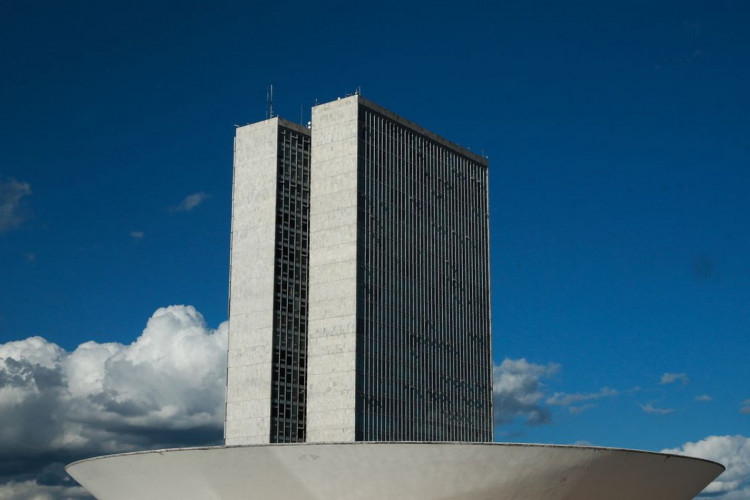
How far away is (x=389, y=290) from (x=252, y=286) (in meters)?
14.1

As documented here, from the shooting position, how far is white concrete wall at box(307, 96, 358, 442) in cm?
11331

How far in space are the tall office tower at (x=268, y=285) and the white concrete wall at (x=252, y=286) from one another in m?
0.10

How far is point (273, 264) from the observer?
117m

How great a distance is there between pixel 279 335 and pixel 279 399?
6460 mm

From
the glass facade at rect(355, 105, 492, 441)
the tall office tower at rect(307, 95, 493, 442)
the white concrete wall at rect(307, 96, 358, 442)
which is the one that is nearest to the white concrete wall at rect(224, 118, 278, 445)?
the white concrete wall at rect(307, 96, 358, 442)

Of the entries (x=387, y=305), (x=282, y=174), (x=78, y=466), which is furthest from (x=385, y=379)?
(x=78, y=466)

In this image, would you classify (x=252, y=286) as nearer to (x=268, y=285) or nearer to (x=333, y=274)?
(x=268, y=285)

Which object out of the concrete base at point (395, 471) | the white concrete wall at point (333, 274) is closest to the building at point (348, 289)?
the white concrete wall at point (333, 274)

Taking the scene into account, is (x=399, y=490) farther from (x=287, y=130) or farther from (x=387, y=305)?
(x=287, y=130)

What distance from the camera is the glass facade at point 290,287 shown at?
Answer: 115312 millimetres

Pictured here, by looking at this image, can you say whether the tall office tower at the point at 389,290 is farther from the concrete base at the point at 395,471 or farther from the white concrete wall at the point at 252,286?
the concrete base at the point at 395,471

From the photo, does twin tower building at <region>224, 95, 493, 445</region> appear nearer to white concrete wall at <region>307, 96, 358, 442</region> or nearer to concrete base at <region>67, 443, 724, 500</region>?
white concrete wall at <region>307, 96, 358, 442</region>

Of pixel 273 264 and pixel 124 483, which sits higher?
pixel 273 264

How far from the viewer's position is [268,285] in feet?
384
